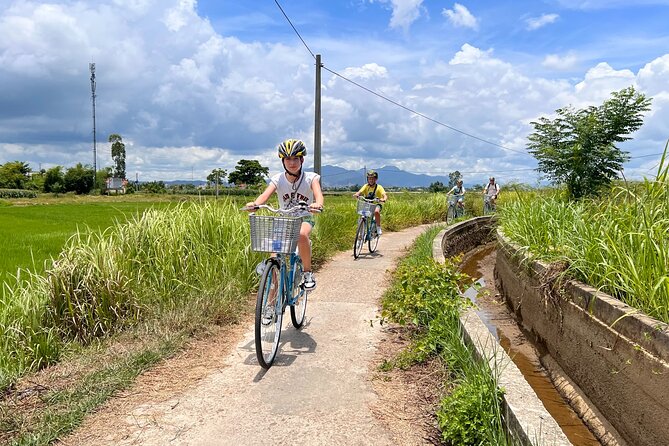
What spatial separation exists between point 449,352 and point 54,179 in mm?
79478

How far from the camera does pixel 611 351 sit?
4.00 meters

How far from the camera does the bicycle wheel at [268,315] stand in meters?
3.85

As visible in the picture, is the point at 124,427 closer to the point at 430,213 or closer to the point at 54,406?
the point at 54,406

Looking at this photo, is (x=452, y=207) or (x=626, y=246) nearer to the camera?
(x=626, y=246)

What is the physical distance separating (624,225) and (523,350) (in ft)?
6.92

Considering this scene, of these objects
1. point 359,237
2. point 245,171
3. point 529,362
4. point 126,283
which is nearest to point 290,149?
point 126,283

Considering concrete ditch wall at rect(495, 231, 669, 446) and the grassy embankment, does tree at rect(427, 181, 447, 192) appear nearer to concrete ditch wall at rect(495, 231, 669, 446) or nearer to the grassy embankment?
concrete ditch wall at rect(495, 231, 669, 446)

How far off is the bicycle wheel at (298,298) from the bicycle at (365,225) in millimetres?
4337

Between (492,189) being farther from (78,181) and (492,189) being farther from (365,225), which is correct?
(78,181)

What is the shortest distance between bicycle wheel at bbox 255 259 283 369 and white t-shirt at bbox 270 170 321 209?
2.88ft

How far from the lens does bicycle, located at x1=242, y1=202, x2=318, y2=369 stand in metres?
3.92

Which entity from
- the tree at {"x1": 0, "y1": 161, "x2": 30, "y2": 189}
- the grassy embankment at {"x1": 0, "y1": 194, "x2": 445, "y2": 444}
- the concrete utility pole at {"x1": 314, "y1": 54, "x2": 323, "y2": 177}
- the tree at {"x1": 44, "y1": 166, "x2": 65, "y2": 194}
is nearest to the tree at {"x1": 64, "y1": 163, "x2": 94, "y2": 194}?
the tree at {"x1": 44, "y1": 166, "x2": 65, "y2": 194}

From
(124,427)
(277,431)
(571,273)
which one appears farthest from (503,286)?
(124,427)

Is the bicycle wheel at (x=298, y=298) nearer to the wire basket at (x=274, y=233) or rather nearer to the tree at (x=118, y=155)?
the wire basket at (x=274, y=233)
